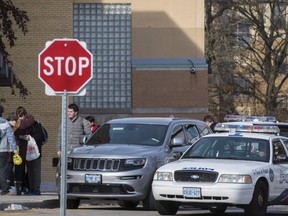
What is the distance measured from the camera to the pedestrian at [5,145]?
18828 mm

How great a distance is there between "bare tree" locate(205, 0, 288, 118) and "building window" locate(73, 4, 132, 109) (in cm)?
1282

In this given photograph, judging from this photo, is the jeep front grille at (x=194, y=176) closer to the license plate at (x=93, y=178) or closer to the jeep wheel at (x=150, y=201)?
the jeep wheel at (x=150, y=201)

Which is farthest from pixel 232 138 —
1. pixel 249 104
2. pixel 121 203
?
pixel 249 104

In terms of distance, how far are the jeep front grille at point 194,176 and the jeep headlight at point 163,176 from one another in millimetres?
93

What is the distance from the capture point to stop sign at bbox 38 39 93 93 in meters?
10.4

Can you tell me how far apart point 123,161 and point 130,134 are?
51.8 inches

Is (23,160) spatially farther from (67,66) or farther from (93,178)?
(67,66)

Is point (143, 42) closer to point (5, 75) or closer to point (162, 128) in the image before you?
point (5, 75)

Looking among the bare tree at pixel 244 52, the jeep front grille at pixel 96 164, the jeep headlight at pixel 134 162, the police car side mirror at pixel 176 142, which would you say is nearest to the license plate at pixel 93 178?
the jeep front grille at pixel 96 164

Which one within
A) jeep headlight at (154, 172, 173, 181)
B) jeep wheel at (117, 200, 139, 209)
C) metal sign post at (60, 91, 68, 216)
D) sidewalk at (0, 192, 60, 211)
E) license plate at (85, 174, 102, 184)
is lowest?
jeep wheel at (117, 200, 139, 209)

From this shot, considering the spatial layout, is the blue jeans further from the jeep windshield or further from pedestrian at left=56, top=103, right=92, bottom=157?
the jeep windshield

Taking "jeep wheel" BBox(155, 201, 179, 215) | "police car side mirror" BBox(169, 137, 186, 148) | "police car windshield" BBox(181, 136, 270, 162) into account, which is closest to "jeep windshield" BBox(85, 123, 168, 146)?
"police car side mirror" BBox(169, 137, 186, 148)

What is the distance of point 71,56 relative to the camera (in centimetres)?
1043

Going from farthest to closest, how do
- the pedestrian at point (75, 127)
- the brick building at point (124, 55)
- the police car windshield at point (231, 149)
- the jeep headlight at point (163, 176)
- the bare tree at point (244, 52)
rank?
the bare tree at point (244, 52)
the brick building at point (124, 55)
the pedestrian at point (75, 127)
the police car windshield at point (231, 149)
the jeep headlight at point (163, 176)
